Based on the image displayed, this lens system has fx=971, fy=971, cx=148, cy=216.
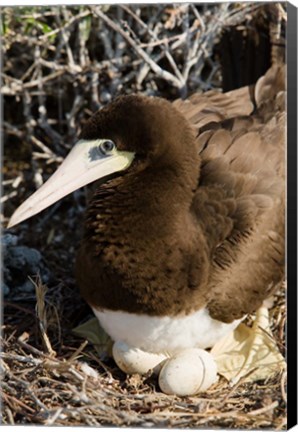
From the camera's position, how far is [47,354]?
389cm

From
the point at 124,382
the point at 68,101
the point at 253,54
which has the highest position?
the point at 253,54

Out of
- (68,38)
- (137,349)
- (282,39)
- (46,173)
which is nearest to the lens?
(137,349)

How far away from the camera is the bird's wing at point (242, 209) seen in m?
3.71

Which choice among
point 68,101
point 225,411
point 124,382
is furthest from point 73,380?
point 68,101

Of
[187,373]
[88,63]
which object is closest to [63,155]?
[88,63]

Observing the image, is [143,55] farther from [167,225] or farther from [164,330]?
[164,330]

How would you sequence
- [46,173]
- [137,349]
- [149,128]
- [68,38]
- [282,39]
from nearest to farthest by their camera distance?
[149,128]
[137,349]
[282,39]
[68,38]
[46,173]

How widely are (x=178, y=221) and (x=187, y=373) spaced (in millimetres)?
567

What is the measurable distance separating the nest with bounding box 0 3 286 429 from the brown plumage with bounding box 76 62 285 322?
31 centimetres

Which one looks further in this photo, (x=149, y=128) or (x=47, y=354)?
(x=47, y=354)

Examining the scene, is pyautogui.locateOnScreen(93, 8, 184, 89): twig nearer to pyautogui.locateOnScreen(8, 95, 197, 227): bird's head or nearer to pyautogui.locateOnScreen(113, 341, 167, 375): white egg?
pyautogui.locateOnScreen(8, 95, 197, 227): bird's head

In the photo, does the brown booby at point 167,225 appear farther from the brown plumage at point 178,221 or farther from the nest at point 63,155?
the nest at point 63,155

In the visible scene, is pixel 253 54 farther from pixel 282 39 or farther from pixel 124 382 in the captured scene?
pixel 124 382

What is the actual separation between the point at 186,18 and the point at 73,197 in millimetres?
1188
